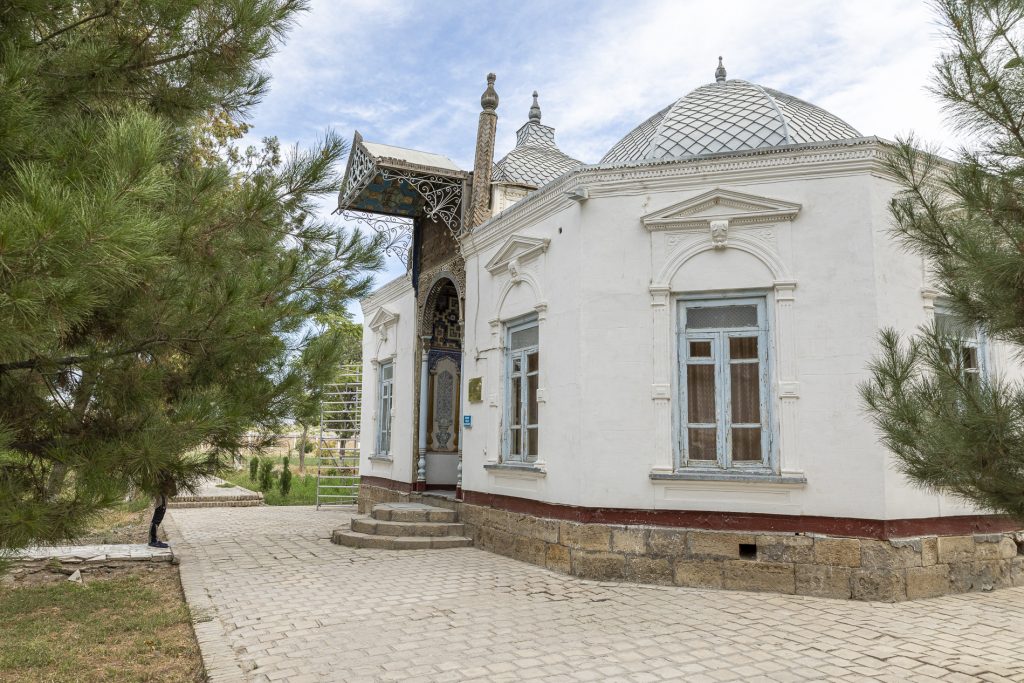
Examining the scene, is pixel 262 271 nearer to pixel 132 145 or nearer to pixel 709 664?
pixel 132 145

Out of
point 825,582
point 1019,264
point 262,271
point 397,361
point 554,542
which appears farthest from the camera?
point 397,361

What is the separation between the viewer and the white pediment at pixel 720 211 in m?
7.33

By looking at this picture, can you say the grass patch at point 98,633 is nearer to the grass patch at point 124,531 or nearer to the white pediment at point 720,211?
the grass patch at point 124,531

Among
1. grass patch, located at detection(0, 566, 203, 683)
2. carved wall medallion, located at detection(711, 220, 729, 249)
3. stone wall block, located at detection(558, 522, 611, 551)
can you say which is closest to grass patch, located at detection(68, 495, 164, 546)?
grass patch, located at detection(0, 566, 203, 683)

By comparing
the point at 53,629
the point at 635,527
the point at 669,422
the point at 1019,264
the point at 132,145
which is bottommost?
the point at 53,629

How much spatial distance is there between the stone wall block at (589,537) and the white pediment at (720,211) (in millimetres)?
3103

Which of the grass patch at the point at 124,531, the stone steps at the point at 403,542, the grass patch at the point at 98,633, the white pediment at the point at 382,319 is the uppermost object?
the white pediment at the point at 382,319

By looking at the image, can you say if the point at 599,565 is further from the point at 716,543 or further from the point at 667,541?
the point at 716,543

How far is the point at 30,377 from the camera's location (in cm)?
420

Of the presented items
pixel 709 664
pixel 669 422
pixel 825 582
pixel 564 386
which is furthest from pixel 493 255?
pixel 709 664

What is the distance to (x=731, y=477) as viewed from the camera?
7.12 m

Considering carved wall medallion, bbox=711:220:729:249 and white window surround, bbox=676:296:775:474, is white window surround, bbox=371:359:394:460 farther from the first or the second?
carved wall medallion, bbox=711:220:729:249

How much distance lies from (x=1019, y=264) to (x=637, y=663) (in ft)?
10.4

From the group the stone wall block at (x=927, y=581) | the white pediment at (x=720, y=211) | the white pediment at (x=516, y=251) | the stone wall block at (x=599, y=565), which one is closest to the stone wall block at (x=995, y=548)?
the stone wall block at (x=927, y=581)
